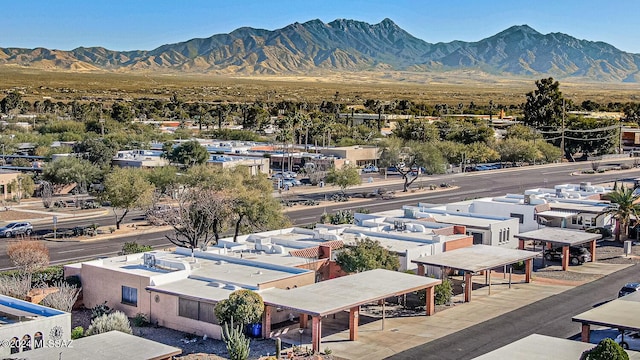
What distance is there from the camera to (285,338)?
3142 centimetres

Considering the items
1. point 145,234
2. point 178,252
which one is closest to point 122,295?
point 178,252

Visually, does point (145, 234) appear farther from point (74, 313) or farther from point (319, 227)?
point (74, 313)

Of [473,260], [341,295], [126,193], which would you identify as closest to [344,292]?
[341,295]

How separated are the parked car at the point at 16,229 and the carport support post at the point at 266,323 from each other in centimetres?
2946

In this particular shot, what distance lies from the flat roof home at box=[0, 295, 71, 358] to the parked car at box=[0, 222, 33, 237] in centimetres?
2814

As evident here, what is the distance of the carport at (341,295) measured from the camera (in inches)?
1162

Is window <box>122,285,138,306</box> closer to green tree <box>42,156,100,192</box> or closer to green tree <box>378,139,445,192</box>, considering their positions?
green tree <box>42,156,100,192</box>

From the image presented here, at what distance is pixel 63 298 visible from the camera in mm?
32281

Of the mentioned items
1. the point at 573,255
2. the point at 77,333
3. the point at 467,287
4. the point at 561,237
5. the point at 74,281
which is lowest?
the point at 573,255

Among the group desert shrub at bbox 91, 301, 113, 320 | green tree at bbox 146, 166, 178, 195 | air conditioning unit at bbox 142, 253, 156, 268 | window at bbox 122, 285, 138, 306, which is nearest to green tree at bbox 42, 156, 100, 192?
green tree at bbox 146, 166, 178, 195

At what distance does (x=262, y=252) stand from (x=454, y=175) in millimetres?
59777

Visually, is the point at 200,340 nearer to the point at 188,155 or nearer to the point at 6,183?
the point at 6,183

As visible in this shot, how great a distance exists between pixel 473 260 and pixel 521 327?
621 cm

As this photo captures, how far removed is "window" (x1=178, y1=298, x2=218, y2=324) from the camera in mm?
31469
